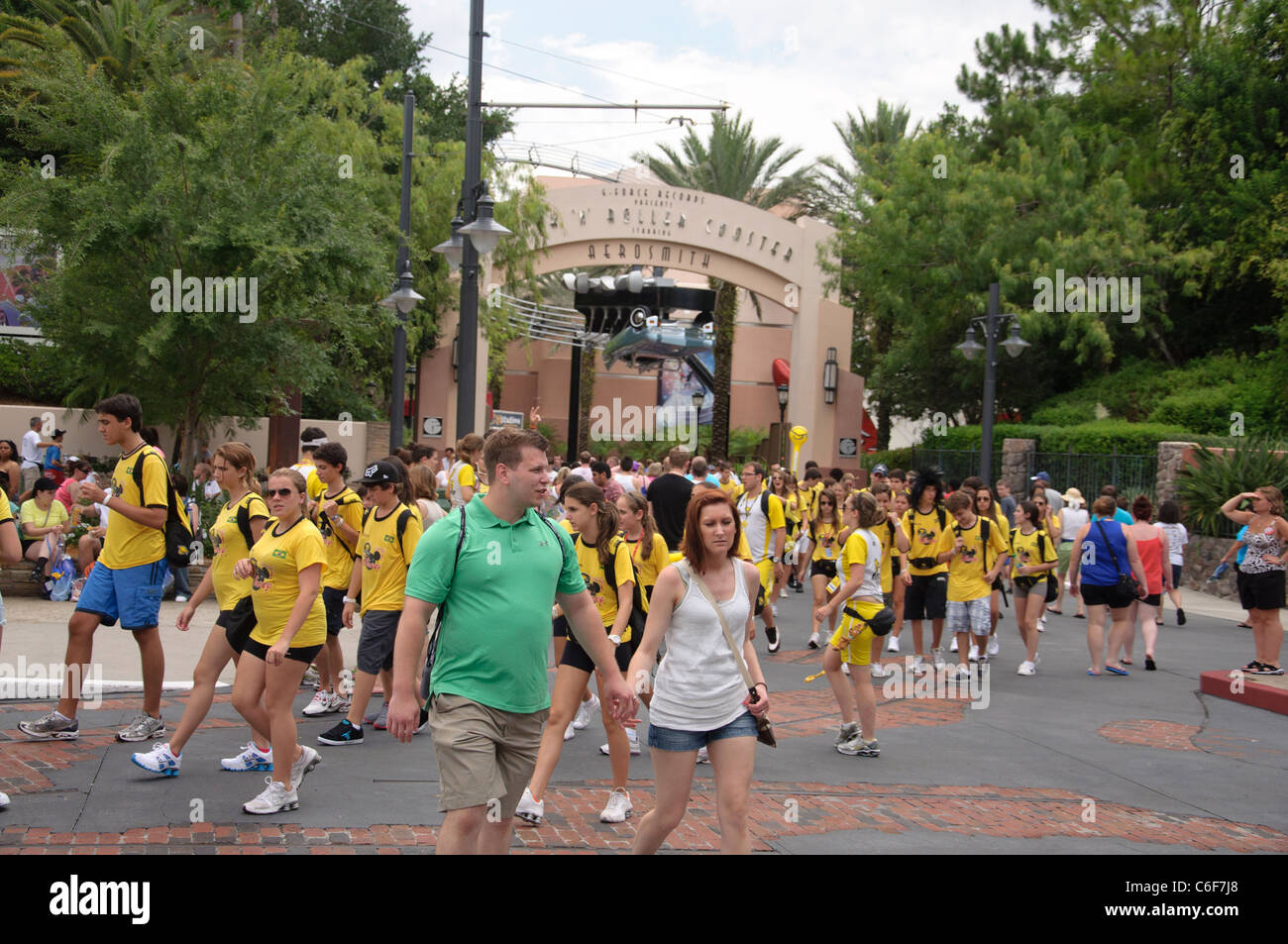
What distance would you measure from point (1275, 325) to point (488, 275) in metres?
18.1

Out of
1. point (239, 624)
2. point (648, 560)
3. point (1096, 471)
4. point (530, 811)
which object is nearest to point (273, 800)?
point (239, 624)

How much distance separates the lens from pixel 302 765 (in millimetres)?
6359

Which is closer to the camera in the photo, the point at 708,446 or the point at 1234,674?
the point at 1234,674

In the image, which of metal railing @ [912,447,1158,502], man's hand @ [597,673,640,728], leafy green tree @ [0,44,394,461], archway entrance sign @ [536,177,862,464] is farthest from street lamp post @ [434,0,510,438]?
archway entrance sign @ [536,177,862,464]

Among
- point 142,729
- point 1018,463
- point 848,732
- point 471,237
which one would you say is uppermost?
point 471,237

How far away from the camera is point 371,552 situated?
24.8 ft

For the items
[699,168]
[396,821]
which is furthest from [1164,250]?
[396,821]

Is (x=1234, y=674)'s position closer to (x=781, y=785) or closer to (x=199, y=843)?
(x=781, y=785)

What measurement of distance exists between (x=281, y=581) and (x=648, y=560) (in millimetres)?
2283

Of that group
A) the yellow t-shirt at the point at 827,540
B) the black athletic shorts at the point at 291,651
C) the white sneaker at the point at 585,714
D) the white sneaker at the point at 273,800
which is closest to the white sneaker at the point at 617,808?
the white sneaker at the point at 273,800

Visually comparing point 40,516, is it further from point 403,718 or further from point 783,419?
point 783,419

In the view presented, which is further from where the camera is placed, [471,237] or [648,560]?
[471,237]

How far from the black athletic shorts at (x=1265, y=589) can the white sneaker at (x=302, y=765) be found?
8589 mm

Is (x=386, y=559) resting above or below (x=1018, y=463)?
below
